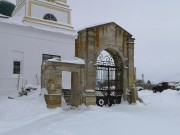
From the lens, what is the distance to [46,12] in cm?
2216

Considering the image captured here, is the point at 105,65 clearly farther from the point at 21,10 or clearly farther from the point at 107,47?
the point at 21,10

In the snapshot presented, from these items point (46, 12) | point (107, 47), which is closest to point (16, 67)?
point (46, 12)

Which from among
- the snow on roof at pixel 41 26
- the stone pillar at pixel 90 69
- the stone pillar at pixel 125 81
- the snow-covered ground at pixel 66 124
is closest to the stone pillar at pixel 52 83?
the snow-covered ground at pixel 66 124

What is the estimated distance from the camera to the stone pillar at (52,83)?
15984mm

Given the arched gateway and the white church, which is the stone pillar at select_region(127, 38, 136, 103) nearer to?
the arched gateway

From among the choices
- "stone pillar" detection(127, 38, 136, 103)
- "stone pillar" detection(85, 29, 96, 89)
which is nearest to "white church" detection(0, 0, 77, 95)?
"stone pillar" detection(85, 29, 96, 89)

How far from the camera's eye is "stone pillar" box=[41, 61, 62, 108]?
16.0 m

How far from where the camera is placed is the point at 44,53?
2023 centimetres

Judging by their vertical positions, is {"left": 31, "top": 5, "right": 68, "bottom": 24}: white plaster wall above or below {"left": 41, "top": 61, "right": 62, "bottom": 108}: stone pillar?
above

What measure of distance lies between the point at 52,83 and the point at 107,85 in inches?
228

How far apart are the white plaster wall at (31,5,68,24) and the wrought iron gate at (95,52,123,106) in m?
5.07

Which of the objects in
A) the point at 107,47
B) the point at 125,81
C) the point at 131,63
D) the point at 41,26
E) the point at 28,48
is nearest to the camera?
the point at 28,48

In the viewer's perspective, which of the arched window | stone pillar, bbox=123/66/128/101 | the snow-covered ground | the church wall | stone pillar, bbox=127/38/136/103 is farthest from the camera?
the arched window

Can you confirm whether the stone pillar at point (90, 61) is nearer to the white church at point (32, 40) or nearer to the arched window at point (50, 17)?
the white church at point (32, 40)
